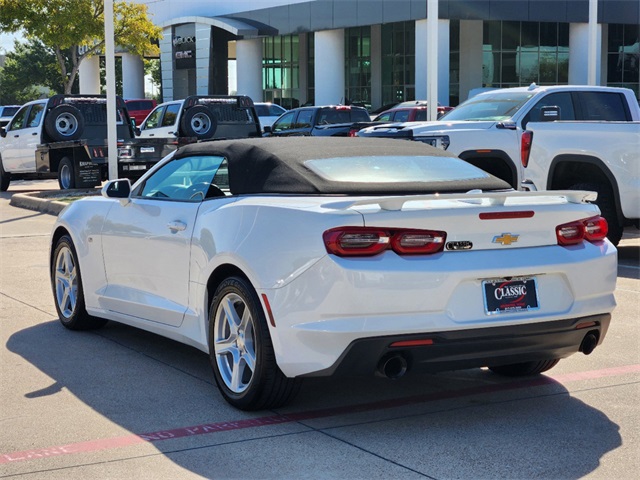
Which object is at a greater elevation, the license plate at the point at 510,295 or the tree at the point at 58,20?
the tree at the point at 58,20

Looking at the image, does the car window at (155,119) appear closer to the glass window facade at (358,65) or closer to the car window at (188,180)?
the car window at (188,180)

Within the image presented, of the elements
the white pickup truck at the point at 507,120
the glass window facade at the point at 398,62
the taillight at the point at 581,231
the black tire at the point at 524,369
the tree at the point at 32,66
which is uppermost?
the tree at the point at 32,66

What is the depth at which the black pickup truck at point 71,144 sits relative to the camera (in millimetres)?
19969

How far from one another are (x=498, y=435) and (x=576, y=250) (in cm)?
115

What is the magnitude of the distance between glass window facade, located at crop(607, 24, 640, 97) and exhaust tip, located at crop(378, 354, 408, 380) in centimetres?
5083

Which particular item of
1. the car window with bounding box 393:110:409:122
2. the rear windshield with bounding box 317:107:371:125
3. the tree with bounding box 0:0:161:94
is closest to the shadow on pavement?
the rear windshield with bounding box 317:107:371:125

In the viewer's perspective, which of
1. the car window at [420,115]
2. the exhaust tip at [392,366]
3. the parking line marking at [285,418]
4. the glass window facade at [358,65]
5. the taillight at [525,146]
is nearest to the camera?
the parking line marking at [285,418]

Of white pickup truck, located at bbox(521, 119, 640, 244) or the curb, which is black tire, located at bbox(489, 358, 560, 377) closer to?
white pickup truck, located at bbox(521, 119, 640, 244)

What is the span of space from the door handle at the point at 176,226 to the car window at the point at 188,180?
0.19 metres

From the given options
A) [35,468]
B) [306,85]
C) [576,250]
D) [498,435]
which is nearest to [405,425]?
[498,435]

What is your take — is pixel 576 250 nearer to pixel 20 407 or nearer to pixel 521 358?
pixel 521 358

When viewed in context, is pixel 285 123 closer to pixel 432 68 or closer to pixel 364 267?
pixel 432 68

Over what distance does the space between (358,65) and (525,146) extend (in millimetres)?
44812

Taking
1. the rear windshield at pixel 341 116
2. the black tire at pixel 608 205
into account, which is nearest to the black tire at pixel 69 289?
the black tire at pixel 608 205
